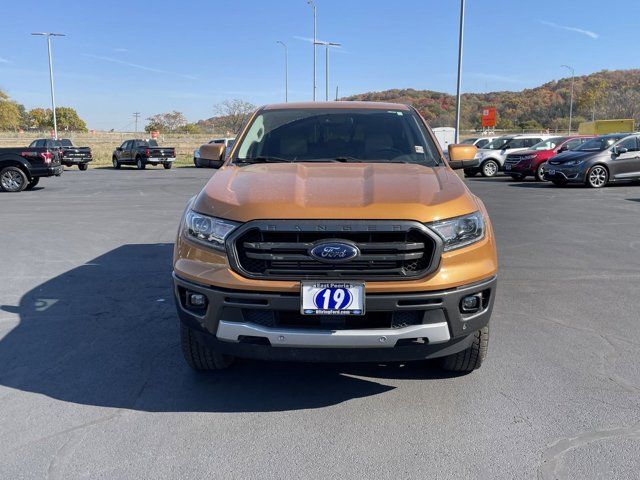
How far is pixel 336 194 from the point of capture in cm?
322

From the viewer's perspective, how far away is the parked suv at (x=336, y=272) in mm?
2936

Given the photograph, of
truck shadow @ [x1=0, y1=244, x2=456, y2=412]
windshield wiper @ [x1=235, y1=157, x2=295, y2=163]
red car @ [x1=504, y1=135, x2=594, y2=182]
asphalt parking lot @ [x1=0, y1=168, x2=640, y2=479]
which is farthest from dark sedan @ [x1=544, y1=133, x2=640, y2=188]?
truck shadow @ [x1=0, y1=244, x2=456, y2=412]

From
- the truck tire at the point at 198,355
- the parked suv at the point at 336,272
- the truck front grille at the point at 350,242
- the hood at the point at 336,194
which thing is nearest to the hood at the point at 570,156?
the hood at the point at 336,194

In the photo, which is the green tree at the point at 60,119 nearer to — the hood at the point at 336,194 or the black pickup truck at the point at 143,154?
the black pickup truck at the point at 143,154

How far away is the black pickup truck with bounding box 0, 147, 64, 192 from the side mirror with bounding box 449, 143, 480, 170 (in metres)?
15.8

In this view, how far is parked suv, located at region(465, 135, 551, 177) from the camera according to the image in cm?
2280

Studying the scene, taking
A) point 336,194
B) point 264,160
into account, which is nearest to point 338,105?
point 264,160

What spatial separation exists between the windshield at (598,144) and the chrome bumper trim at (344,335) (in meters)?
16.5

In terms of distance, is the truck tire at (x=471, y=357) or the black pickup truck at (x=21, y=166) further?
the black pickup truck at (x=21, y=166)

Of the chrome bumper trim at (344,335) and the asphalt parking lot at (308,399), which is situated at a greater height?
the chrome bumper trim at (344,335)

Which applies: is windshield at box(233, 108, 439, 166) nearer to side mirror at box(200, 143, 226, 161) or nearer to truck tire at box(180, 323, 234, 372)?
side mirror at box(200, 143, 226, 161)

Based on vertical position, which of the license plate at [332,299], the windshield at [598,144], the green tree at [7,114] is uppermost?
the green tree at [7,114]

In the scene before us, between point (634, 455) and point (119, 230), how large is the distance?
8522mm

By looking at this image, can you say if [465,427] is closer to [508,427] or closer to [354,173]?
[508,427]
